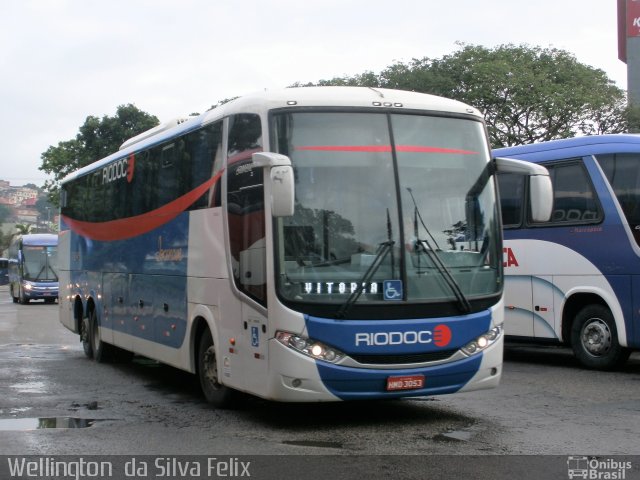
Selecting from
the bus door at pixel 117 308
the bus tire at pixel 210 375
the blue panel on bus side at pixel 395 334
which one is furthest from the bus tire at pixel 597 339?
the bus door at pixel 117 308

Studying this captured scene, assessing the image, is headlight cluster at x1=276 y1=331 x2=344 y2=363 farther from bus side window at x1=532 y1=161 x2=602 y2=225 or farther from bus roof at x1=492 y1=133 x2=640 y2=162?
bus roof at x1=492 y1=133 x2=640 y2=162

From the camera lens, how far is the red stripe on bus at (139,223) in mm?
10123

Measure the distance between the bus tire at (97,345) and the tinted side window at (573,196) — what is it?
7.35 m

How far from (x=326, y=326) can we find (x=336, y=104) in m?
2.10

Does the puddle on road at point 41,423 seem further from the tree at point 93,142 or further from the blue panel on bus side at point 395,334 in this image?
the tree at point 93,142

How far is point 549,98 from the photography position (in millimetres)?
39438

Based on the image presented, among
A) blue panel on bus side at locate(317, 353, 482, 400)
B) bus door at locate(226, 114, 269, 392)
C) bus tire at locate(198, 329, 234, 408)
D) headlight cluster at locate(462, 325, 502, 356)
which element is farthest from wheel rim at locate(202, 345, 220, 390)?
headlight cluster at locate(462, 325, 502, 356)

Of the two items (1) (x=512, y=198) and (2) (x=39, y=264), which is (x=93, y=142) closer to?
(2) (x=39, y=264)

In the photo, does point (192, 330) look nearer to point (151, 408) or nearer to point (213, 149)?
point (151, 408)

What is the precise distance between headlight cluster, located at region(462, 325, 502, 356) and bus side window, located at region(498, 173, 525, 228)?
5.38m

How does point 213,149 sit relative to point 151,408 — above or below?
above

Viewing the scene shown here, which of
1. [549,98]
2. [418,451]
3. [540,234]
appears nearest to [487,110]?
[549,98]

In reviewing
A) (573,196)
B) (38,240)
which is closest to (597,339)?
(573,196)

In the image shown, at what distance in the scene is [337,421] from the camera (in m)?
8.91
